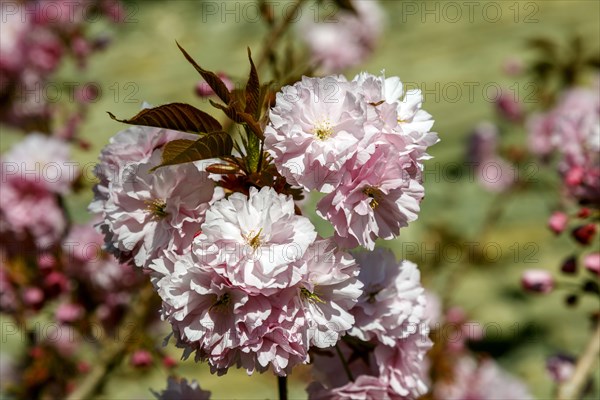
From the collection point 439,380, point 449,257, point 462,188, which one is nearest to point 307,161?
point 439,380

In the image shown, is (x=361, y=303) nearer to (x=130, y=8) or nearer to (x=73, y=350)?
(x=73, y=350)

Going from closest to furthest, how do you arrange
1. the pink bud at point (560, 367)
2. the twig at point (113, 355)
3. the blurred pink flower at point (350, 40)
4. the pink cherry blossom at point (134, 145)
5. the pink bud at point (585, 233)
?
the pink cherry blossom at point (134, 145) < the pink bud at point (585, 233) < the twig at point (113, 355) < the pink bud at point (560, 367) < the blurred pink flower at point (350, 40)

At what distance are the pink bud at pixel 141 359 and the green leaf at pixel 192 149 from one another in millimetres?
926

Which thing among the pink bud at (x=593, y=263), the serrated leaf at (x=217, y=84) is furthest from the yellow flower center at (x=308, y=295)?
the pink bud at (x=593, y=263)

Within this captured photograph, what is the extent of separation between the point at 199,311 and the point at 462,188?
11.4 ft

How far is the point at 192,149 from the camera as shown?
34.2 inches

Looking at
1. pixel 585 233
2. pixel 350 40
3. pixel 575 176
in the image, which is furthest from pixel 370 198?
pixel 350 40

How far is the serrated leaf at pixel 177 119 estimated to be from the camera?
875 millimetres

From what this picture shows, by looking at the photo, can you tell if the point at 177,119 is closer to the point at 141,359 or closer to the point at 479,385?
the point at 141,359

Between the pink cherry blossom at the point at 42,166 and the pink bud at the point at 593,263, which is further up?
the pink cherry blossom at the point at 42,166

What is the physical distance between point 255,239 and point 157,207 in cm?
14

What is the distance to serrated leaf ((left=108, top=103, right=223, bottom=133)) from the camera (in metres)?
0.87

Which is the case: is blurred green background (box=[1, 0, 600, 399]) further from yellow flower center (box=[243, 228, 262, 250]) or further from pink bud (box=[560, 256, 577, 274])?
yellow flower center (box=[243, 228, 262, 250])

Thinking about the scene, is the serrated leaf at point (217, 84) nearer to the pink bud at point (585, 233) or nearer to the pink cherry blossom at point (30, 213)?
the pink bud at point (585, 233)
